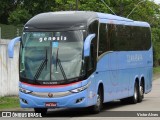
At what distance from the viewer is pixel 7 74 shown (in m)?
25.8

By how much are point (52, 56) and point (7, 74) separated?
890cm

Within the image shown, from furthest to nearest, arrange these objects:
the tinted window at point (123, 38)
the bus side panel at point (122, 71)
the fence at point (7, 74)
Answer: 1. the fence at point (7, 74)
2. the bus side panel at point (122, 71)
3. the tinted window at point (123, 38)

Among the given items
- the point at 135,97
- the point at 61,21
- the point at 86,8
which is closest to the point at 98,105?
the point at 61,21

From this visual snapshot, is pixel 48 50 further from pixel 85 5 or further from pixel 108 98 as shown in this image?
pixel 85 5

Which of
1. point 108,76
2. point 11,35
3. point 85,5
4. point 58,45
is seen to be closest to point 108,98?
point 108,76

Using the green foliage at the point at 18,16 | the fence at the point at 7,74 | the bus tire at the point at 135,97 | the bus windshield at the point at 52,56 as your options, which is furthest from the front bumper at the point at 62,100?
the green foliage at the point at 18,16

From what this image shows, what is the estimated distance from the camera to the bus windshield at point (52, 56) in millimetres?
17172

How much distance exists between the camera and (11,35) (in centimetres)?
3008

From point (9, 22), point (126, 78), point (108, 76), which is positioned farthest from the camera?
point (9, 22)

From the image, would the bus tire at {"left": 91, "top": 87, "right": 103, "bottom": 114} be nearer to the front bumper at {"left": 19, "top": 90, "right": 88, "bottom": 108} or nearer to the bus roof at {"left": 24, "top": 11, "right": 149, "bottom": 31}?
the front bumper at {"left": 19, "top": 90, "right": 88, "bottom": 108}

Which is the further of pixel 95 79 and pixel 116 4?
pixel 116 4

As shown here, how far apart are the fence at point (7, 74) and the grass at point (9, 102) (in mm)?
450

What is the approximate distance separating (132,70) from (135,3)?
122 feet

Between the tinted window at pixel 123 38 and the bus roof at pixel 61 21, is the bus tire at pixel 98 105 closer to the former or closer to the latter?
the tinted window at pixel 123 38
